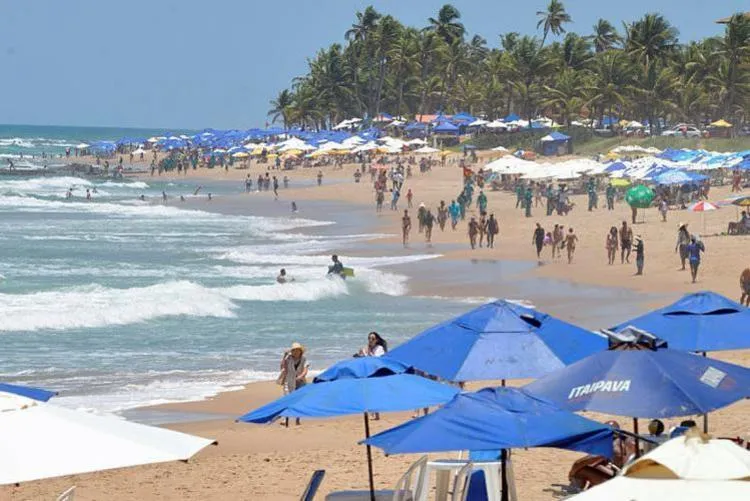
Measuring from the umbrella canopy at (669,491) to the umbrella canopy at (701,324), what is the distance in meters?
4.66

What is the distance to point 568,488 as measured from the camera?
11.0 meters

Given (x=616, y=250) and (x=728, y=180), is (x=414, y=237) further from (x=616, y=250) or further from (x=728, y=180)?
(x=728, y=180)

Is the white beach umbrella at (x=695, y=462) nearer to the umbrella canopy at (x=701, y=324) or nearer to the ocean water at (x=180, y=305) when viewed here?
the umbrella canopy at (x=701, y=324)

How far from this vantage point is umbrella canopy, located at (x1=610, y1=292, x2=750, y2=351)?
10.2 m

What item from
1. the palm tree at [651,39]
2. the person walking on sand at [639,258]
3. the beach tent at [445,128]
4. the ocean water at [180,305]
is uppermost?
the palm tree at [651,39]

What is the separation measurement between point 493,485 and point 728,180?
151 feet

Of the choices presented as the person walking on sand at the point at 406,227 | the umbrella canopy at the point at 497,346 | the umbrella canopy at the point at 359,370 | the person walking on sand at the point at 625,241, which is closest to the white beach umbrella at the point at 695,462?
the umbrella canopy at the point at 359,370

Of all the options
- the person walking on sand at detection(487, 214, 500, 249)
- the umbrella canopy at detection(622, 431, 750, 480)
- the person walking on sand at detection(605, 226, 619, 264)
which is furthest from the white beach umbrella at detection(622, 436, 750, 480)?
the person walking on sand at detection(487, 214, 500, 249)

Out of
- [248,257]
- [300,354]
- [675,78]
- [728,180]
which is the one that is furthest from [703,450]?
[675,78]

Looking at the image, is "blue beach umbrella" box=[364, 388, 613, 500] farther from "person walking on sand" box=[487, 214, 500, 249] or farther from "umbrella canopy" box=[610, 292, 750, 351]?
"person walking on sand" box=[487, 214, 500, 249]

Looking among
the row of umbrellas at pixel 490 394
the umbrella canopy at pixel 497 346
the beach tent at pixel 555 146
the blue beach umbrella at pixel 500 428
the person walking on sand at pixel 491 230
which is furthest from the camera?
the beach tent at pixel 555 146

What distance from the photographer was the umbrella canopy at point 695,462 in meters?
5.39

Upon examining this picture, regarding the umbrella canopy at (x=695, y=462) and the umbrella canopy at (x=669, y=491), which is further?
the umbrella canopy at (x=695, y=462)

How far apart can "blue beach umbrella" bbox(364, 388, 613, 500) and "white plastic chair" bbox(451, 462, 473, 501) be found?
47.5 inches
